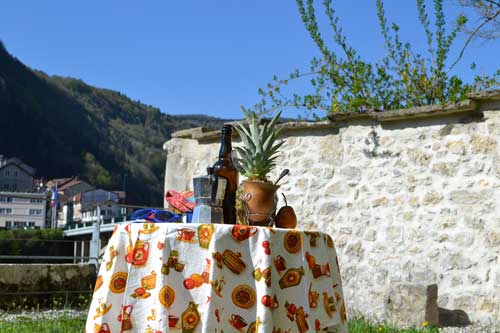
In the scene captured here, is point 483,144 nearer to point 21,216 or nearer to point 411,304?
point 411,304

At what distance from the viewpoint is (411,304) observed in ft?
16.9

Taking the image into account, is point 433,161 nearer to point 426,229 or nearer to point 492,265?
point 426,229

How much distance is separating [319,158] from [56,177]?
3627 inches

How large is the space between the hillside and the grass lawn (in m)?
77.9

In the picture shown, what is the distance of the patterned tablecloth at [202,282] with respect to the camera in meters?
2.04

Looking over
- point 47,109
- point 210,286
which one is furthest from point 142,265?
point 47,109

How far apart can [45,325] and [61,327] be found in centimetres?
18

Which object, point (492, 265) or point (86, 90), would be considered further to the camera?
point (86, 90)

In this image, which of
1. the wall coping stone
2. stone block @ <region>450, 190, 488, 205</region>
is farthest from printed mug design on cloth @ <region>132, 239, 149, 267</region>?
stone block @ <region>450, 190, 488, 205</region>

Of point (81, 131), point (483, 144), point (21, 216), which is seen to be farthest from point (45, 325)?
point (81, 131)

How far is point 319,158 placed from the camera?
6488 mm

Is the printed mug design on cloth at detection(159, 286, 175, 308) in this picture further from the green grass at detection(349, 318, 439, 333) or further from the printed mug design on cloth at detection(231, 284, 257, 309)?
the green grass at detection(349, 318, 439, 333)

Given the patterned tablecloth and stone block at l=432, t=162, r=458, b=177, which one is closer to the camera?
the patterned tablecloth

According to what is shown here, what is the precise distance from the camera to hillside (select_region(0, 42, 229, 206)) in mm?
93875
